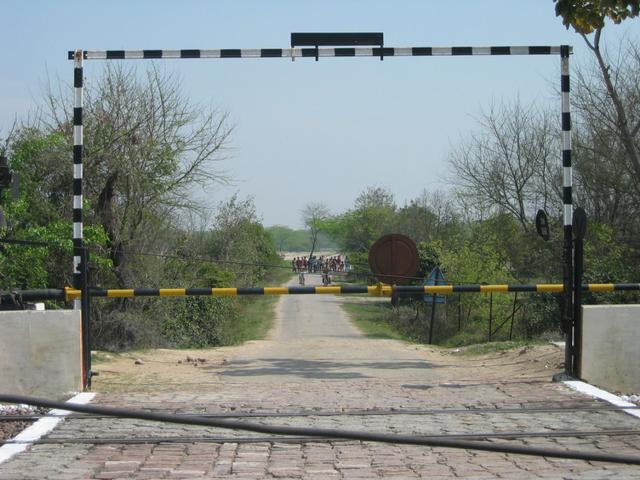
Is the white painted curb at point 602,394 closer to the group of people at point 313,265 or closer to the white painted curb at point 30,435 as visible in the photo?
the white painted curb at point 30,435

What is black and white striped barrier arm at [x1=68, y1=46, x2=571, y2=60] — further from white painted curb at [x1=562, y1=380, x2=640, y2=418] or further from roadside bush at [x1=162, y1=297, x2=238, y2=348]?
roadside bush at [x1=162, y1=297, x2=238, y2=348]

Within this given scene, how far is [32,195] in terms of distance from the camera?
2027 centimetres

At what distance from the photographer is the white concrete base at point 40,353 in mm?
9977

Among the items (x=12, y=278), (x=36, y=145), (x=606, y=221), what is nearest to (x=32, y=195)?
(x=36, y=145)

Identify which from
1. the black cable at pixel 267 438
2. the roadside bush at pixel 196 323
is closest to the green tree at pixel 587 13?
the black cable at pixel 267 438

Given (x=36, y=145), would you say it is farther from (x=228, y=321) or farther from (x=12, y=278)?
(x=228, y=321)

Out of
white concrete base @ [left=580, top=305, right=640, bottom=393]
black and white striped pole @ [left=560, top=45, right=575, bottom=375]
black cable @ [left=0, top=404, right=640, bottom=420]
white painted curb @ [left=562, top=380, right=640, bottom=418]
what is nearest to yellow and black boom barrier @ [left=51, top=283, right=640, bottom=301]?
black and white striped pole @ [left=560, top=45, right=575, bottom=375]

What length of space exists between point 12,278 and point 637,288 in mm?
12774

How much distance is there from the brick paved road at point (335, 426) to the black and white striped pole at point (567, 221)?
0.61m

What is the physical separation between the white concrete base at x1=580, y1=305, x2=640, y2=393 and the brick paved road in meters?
0.65

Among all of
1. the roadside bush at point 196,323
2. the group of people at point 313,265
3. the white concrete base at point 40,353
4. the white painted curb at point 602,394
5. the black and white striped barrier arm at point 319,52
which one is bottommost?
the roadside bush at point 196,323

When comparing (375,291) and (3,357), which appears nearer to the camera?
(3,357)

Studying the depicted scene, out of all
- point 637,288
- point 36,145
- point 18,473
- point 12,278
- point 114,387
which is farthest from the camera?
point 36,145

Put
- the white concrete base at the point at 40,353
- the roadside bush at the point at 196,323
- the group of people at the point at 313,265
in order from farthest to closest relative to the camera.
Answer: the group of people at the point at 313,265, the roadside bush at the point at 196,323, the white concrete base at the point at 40,353
